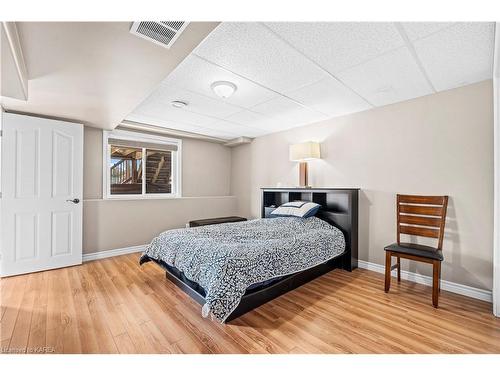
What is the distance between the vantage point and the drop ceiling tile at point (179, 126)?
3722 millimetres

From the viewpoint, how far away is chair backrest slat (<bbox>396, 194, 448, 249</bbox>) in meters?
2.50

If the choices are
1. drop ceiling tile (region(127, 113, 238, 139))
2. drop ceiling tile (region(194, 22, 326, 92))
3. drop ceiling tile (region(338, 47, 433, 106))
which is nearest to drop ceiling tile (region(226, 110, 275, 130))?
drop ceiling tile (region(127, 113, 238, 139))

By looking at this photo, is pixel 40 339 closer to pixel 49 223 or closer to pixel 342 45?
pixel 49 223

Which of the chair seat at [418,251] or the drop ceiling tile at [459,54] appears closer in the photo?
the drop ceiling tile at [459,54]

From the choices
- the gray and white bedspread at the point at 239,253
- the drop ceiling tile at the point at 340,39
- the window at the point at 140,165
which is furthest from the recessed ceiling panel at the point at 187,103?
the gray and white bedspread at the point at 239,253

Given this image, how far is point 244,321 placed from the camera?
1.96 m

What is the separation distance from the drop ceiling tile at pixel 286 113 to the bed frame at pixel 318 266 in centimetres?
116

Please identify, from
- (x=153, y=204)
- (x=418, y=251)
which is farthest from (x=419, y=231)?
(x=153, y=204)

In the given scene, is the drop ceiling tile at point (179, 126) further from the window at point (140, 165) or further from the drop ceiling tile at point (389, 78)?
the drop ceiling tile at point (389, 78)

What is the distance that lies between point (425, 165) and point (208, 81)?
272cm

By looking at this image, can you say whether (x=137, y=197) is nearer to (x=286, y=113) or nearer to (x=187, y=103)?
(x=187, y=103)
